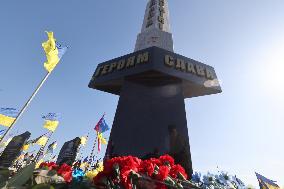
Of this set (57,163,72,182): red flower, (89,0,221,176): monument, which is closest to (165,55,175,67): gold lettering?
(89,0,221,176): monument

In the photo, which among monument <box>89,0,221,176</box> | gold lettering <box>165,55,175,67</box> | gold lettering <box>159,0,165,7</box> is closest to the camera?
monument <box>89,0,221,176</box>

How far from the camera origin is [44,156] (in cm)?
3247

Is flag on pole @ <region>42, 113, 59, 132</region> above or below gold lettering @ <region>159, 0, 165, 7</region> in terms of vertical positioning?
below

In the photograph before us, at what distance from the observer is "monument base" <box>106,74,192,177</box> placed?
1112 cm

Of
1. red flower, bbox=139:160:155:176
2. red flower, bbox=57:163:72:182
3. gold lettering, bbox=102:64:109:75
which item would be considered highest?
gold lettering, bbox=102:64:109:75

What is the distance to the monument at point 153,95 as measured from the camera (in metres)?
11.3

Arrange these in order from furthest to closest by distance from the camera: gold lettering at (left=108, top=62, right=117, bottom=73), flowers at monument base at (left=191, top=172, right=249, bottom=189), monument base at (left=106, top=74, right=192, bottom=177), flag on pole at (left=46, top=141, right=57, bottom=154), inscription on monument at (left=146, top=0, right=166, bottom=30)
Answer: flag on pole at (left=46, top=141, right=57, bottom=154) → inscription on monument at (left=146, top=0, right=166, bottom=30) → gold lettering at (left=108, top=62, right=117, bottom=73) → monument base at (left=106, top=74, right=192, bottom=177) → flowers at monument base at (left=191, top=172, right=249, bottom=189)

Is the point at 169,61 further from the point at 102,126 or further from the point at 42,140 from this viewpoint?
the point at 42,140

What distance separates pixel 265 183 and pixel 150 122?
231 inches

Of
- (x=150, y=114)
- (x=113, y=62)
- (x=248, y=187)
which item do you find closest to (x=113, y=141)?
(x=150, y=114)

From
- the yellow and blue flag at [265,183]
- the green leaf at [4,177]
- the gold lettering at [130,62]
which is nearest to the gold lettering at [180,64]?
the gold lettering at [130,62]

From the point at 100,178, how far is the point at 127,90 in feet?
36.5

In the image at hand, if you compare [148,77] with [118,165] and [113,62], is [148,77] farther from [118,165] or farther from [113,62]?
[118,165]

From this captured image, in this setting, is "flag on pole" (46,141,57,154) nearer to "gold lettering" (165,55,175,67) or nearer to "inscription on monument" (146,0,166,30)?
"inscription on monument" (146,0,166,30)
